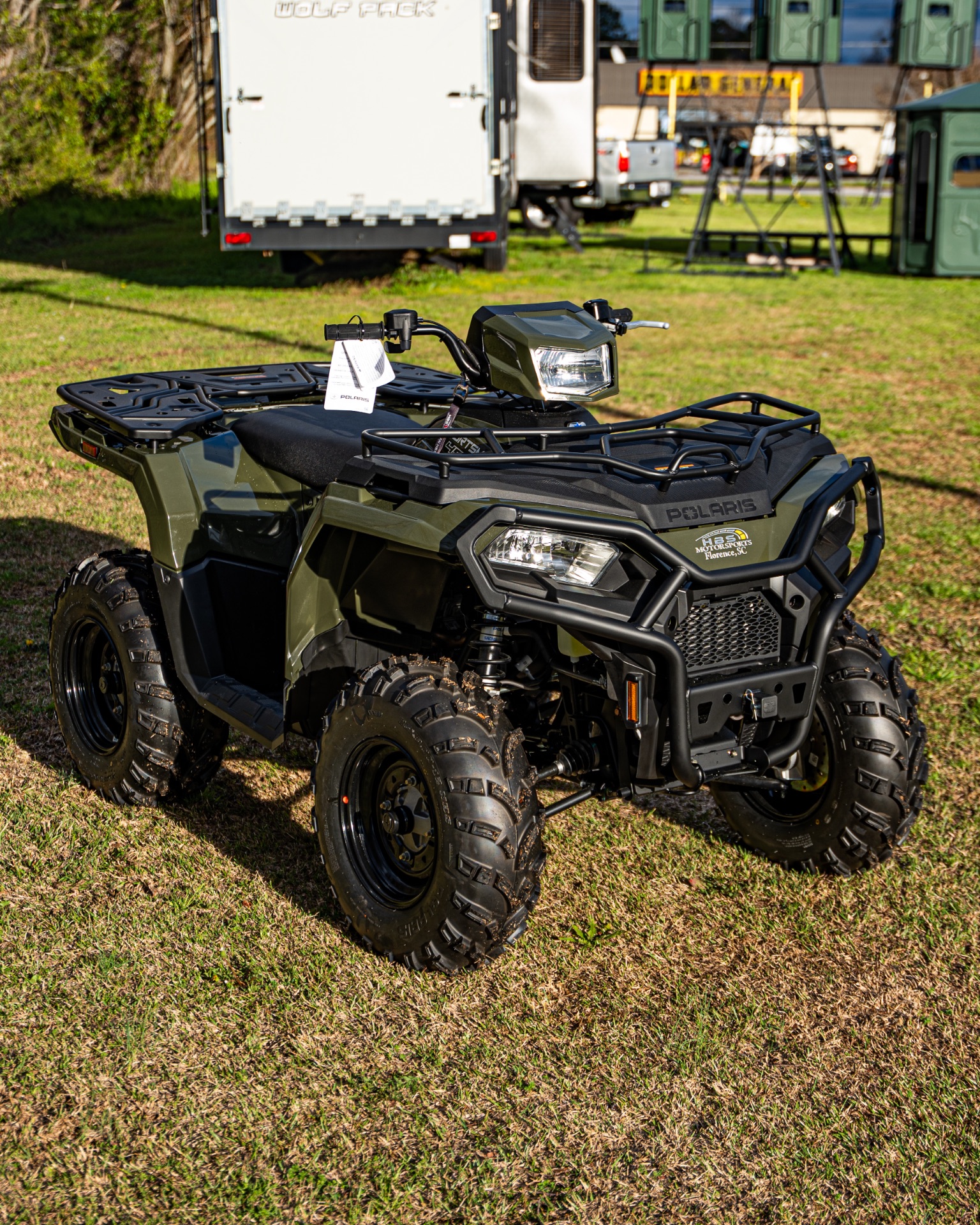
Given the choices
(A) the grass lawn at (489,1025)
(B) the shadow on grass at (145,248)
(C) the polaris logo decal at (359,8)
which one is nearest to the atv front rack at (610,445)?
(A) the grass lawn at (489,1025)

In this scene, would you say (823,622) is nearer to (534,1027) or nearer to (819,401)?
(534,1027)

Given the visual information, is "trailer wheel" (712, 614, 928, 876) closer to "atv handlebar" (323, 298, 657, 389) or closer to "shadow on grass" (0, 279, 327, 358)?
"atv handlebar" (323, 298, 657, 389)

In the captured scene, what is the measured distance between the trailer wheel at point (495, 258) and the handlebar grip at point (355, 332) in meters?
14.0

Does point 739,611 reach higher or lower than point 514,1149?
higher

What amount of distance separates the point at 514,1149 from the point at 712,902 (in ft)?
3.81

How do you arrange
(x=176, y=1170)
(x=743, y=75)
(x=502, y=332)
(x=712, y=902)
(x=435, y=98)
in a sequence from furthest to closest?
(x=743, y=75), (x=435, y=98), (x=712, y=902), (x=502, y=332), (x=176, y=1170)

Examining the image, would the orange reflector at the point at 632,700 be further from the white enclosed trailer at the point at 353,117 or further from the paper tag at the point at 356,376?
the white enclosed trailer at the point at 353,117

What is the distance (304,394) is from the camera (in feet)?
14.5

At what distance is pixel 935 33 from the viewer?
26.0 metres

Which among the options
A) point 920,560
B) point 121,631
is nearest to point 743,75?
point 920,560

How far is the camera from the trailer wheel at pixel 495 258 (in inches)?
670

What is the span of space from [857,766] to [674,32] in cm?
2221

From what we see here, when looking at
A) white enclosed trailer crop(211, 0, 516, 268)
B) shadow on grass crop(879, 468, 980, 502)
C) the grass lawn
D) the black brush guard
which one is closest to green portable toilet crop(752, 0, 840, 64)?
white enclosed trailer crop(211, 0, 516, 268)

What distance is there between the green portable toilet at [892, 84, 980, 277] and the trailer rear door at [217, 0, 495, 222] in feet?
25.2
